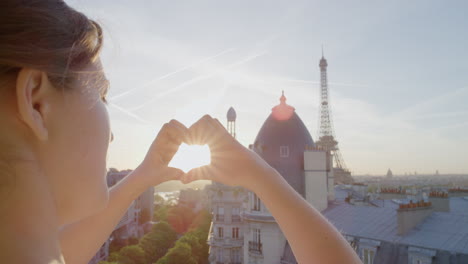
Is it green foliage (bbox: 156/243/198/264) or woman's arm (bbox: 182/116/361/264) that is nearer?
woman's arm (bbox: 182/116/361/264)

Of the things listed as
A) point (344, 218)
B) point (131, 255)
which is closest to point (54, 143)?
point (344, 218)

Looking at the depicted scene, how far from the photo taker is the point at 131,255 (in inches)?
1423

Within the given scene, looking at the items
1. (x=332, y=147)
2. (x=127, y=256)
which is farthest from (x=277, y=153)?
(x=332, y=147)

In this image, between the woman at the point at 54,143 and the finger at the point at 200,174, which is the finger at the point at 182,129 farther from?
the woman at the point at 54,143

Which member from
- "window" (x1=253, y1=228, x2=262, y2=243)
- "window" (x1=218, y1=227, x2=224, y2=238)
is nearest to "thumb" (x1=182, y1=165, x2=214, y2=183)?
"window" (x1=253, y1=228, x2=262, y2=243)

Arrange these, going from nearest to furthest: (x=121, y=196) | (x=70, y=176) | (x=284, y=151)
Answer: (x=70, y=176) → (x=121, y=196) → (x=284, y=151)

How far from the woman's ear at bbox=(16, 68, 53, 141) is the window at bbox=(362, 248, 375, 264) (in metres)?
16.9

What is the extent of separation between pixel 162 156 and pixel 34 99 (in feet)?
5.08

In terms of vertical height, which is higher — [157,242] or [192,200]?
[157,242]

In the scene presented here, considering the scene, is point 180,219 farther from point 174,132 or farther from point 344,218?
point 174,132

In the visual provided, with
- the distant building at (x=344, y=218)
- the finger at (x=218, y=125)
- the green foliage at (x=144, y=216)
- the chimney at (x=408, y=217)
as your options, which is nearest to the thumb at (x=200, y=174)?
the finger at (x=218, y=125)

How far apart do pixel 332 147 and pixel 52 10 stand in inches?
3949

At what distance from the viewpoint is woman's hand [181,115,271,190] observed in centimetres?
214

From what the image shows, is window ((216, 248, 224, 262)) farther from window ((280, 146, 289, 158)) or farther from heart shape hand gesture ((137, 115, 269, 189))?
heart shape hand gesture ((137, 115, 269, 189))
